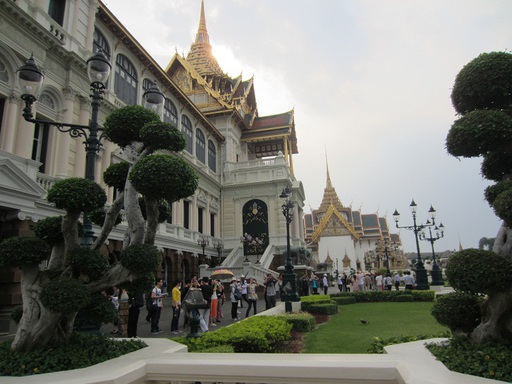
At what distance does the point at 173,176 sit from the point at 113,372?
2432 millimetres

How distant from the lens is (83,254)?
527cm

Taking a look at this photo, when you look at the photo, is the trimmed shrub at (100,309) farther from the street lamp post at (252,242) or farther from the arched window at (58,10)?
the street lamp post at (252,242)

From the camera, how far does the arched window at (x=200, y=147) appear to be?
93.8 feet

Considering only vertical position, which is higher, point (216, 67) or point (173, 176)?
point (216, 67)

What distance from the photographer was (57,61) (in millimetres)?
14281

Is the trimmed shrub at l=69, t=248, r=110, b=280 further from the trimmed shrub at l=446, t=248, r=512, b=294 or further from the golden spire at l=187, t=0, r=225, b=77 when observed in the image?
the golden spire at l=187, t=0, r=225, b=77

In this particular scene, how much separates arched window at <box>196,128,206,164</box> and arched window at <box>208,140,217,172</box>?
4.25 ft

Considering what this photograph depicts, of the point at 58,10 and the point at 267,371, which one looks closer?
the point at 267,371

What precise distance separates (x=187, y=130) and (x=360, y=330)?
19.9 m

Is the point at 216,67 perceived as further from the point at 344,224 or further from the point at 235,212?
the point at 344,224

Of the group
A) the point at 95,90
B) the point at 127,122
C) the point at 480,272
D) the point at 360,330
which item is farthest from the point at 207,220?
the point at 480,272

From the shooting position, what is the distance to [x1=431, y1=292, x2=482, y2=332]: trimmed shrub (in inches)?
195

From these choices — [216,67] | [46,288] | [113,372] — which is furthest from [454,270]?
[216,67]

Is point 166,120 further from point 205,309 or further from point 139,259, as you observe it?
point 139,259
